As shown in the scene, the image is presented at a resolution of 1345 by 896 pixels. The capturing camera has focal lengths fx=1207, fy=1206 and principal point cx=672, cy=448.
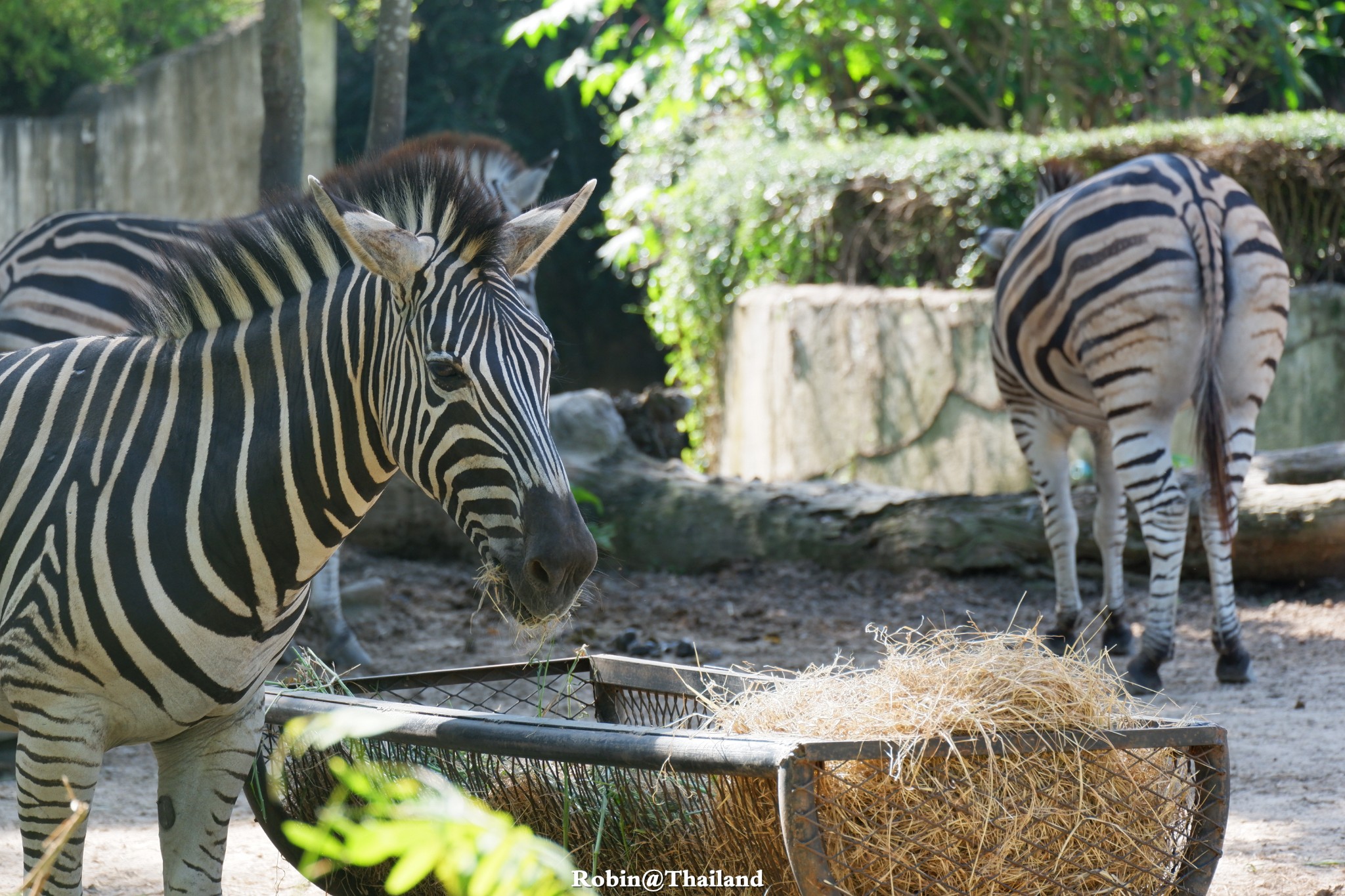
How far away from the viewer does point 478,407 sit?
2410mm

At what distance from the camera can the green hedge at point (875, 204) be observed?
845cm

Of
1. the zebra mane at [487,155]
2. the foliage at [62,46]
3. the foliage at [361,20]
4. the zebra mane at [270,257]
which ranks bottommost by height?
the zebra mane at [270,257]

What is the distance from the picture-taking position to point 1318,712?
4863 millimetres

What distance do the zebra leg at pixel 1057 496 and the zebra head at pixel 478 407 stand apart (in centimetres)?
418

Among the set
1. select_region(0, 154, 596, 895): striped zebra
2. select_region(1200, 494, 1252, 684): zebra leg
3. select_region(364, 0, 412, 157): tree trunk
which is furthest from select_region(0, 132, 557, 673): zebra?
select_region(1200, 494, 1252, 684): zebra leg

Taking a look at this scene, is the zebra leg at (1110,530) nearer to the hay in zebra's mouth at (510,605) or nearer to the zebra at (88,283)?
the zebra at (88,283)

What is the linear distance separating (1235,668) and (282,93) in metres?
5.25

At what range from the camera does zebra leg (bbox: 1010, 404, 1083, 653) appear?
603cm

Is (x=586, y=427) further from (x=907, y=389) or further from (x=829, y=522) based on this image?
(x=907, y=389)

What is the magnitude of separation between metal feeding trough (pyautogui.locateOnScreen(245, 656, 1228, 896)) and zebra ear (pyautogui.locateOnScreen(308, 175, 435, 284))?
2.97 ft

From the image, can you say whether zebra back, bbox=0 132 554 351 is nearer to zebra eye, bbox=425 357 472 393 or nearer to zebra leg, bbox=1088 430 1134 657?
zebra eye, bbox=425 357 472 393

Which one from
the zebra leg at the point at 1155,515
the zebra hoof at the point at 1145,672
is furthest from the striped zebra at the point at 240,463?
the zebra hoof at the point at 1145,672

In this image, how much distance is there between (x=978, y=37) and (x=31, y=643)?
1129 centimetres

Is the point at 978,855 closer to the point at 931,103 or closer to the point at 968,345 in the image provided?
the point at 968,345
